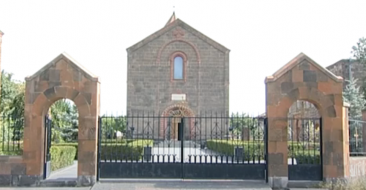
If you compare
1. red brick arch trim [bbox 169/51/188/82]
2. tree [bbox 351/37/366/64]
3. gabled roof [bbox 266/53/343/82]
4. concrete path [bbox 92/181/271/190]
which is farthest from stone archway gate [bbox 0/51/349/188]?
red brick arch trim [bbox 169/51/188/82]

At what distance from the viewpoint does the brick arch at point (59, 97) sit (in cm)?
1388

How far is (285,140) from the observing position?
14.0 m

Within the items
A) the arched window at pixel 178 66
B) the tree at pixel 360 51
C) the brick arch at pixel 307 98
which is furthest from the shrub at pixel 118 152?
the tree at pixel 360 51

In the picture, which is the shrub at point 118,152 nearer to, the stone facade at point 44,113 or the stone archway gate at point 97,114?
the stone facade at point 44,113

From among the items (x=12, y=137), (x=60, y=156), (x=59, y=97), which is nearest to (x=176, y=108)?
(x=60, y=156)

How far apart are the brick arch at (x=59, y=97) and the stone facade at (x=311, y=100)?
5.47m

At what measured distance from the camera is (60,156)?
68.1ft

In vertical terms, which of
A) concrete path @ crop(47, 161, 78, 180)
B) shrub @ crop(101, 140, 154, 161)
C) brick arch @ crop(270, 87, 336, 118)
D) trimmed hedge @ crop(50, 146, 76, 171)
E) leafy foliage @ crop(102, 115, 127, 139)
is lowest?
concrete path @ crop(47, 161, 78, 180)

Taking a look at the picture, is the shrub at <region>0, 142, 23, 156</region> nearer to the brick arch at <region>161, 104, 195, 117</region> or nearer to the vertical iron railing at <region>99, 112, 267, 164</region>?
the vertical iron railing at <region>99, 112, 267, 164</region>

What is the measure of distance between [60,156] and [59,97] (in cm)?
735

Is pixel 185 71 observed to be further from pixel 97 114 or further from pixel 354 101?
pixel 97 114

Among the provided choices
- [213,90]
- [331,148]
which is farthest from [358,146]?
[213,90]

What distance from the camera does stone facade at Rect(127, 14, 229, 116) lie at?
39125 millimetres

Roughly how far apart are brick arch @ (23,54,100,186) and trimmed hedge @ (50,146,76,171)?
472cm
